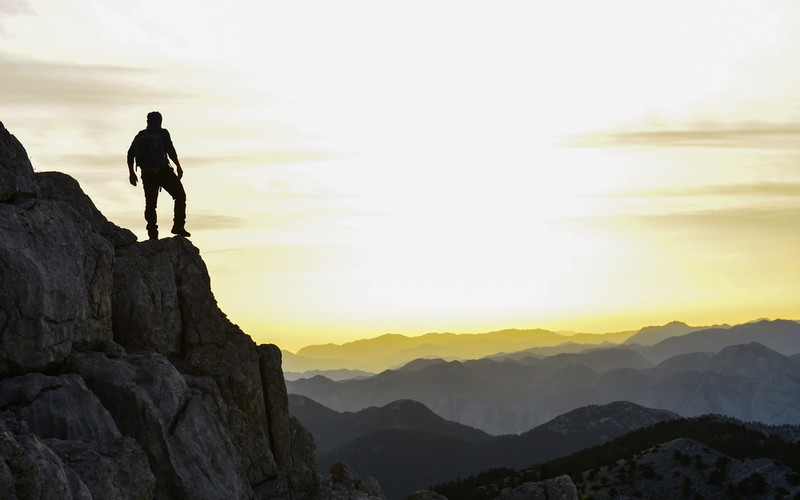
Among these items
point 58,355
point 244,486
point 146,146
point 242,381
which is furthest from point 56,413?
point 146,146

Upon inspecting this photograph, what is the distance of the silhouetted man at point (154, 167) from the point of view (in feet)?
136

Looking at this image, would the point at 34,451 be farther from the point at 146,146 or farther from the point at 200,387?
the point at 146,146

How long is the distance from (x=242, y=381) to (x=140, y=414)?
363 inches

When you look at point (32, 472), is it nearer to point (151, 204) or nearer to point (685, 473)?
point (151, 204)

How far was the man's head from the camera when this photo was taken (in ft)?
136

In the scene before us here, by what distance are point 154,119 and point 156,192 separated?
11.7ft

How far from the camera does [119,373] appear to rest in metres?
30.8

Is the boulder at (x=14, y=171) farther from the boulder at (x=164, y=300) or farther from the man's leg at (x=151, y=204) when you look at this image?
the man's leg at (x=151, y=204)

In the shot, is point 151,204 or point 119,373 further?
point 151,204

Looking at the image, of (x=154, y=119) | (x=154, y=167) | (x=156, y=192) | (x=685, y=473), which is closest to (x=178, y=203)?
(x=156, y=192)

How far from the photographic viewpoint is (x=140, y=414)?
3033cm

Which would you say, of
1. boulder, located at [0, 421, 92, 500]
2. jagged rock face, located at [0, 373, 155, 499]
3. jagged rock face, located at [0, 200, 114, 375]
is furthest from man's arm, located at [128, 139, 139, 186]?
boulder, located at [0, 421, 92, 500]

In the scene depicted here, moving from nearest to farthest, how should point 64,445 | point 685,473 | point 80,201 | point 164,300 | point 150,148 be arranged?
point 64,445 < point 164,300 < point 80,201 < point 150,148 < point 685,473

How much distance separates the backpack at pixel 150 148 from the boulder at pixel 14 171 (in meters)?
7.90
